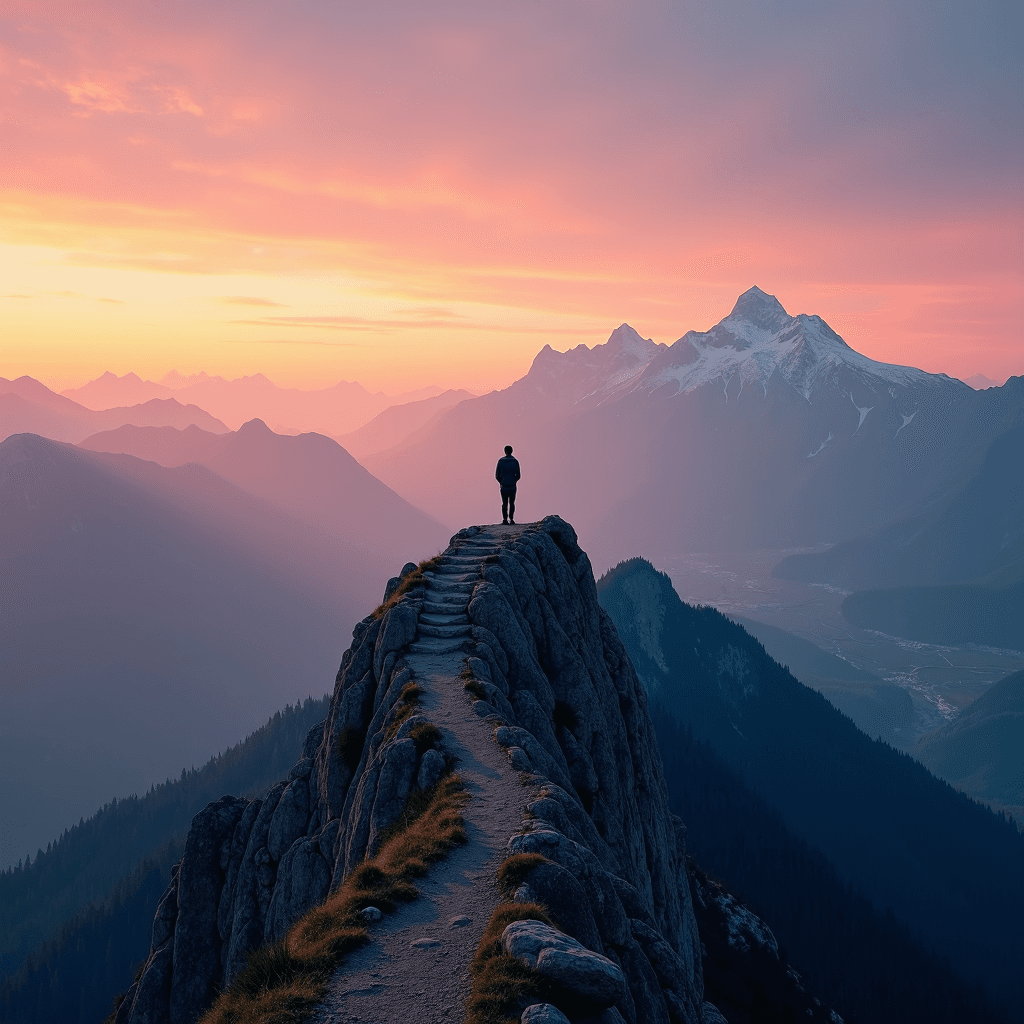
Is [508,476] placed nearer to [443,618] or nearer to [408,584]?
[408,584]

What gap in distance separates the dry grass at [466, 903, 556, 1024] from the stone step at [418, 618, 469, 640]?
2263 cm

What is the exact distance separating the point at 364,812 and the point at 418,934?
990cm

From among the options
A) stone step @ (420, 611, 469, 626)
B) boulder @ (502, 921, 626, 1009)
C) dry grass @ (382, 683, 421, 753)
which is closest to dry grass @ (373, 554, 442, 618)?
stone step @ (420, 611, 469, 626)

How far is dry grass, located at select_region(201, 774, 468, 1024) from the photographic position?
16734 millimetres

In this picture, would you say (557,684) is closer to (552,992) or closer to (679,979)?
(679,979)

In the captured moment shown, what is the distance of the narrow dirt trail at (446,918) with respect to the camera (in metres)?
16.6

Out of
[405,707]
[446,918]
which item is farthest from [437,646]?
[446,918]

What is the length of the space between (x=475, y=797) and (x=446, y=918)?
6028 mm

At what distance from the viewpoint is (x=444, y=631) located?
40.4 metres

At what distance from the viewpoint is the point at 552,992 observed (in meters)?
15.9

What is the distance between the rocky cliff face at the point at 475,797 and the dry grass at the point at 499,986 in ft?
6.20

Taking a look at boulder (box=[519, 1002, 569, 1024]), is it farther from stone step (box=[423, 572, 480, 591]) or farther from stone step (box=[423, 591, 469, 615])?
stone step (box=[423, 572, 480, 591])

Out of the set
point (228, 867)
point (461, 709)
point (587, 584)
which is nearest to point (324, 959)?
point (461, 709)

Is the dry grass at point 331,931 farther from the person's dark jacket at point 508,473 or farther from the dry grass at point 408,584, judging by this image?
the person's dark jacket at point 508,473
